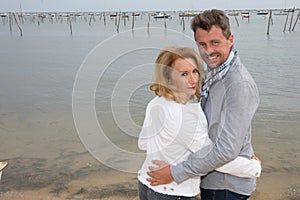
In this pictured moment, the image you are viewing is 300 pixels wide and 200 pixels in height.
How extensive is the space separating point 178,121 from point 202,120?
0.13 m

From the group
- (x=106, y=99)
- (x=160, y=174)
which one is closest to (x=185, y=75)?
(x=160, y=174)

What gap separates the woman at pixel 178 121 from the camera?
5.85 feet

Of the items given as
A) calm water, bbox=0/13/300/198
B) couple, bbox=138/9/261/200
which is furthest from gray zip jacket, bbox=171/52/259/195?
calm water, bbox=0/13/300/198

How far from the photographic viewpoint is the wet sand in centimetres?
492

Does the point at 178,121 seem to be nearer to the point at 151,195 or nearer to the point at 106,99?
the point at 151,195

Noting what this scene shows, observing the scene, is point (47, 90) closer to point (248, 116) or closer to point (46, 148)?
point (46, 148)

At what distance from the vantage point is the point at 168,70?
6.05 feet

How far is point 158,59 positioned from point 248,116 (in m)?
0.52

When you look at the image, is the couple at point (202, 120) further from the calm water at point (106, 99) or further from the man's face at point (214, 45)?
the calm water at point (106, 99)

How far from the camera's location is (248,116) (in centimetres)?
173

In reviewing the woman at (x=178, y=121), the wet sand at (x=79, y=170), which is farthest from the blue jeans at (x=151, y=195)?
the wet sand at (x=79, y=170)

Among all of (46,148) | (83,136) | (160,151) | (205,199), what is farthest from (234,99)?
(46,148)

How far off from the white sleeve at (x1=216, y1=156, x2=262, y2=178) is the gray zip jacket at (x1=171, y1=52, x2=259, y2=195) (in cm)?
4

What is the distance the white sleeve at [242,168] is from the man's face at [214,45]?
20.0 inches
